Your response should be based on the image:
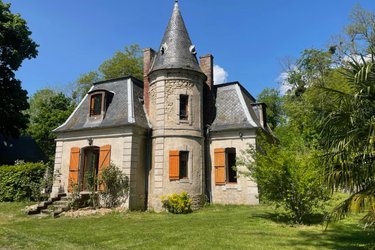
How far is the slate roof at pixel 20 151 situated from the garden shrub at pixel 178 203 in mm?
18339

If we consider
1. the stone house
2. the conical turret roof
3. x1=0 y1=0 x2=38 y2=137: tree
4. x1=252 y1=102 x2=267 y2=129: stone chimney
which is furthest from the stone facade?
x1=0 y1=0 x2=38 y2=137: tree

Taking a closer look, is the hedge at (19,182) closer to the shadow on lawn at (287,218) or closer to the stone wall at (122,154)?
the stone wall at (122,154)

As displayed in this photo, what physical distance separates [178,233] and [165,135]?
22.0ft

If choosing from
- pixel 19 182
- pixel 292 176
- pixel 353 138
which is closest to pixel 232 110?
pixel 292 176

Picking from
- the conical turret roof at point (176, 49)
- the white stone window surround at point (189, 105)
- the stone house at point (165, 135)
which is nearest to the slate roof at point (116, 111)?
the stone house at point (165, 135)

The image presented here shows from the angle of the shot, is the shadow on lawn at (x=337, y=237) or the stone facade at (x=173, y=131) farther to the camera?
the stone facade at (x=173, y=131)

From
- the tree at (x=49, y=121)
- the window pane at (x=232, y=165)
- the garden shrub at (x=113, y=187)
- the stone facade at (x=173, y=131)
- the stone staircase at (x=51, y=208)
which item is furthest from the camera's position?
the tree at (x=49, y=121)

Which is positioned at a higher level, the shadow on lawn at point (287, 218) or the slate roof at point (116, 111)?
the slate roof at point (116, 111)

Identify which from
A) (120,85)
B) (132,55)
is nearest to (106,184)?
(120,85)

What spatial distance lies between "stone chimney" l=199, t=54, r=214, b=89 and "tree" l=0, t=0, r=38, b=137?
13526 mm

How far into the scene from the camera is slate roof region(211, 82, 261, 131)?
15.8 metres

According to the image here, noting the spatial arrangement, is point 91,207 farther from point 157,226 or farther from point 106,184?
point 157,226

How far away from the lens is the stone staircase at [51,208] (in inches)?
525

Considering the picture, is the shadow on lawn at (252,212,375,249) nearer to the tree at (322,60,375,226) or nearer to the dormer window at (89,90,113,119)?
the tree at (322,60,375,226)
